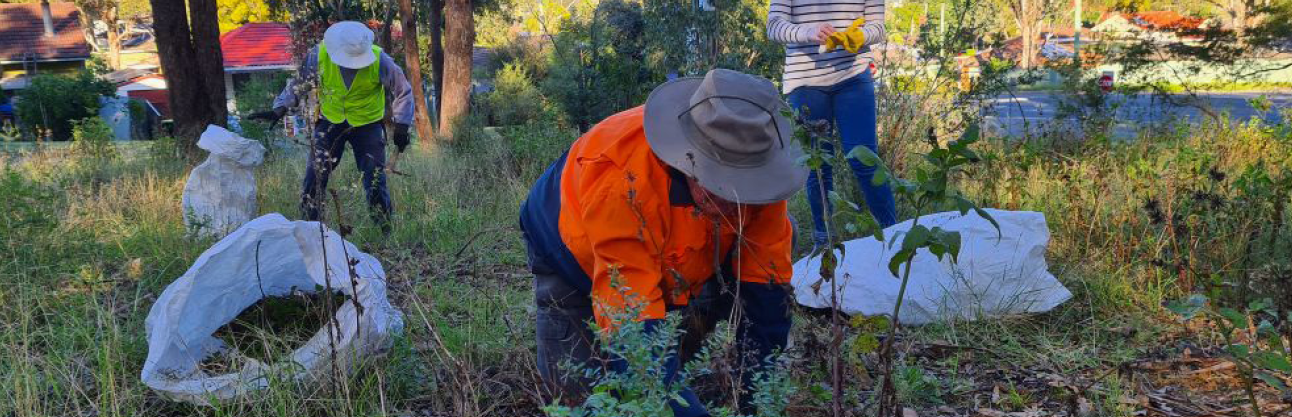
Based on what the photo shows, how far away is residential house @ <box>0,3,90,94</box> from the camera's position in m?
43.2

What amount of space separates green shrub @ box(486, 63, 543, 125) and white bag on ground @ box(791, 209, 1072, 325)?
15.8 m

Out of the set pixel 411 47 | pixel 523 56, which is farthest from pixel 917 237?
pixel 523 56

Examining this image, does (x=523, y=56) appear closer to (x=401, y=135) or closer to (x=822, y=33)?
(x=401, y=135)

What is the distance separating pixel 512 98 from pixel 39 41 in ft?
104

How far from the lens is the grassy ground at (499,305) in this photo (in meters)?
2.98

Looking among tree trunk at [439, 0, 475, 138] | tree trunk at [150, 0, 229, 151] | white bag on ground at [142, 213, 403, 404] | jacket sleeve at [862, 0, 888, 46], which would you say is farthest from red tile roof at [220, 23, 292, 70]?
white bag on ground at [142, 213, 403, 404]

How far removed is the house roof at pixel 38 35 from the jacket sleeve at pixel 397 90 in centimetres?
4225

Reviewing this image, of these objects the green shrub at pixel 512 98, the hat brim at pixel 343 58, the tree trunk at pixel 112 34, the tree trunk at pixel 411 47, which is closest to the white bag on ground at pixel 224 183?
the hat brim at pixel 343 58

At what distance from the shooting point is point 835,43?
4332 mm

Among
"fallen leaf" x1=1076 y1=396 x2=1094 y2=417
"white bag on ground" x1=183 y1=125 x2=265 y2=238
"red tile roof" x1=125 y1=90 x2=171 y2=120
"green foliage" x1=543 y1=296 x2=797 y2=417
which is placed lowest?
"red tile roof" x1=125 y1=90 x2=171 y2=120

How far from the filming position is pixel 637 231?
7.49 ft

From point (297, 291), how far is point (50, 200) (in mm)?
2687

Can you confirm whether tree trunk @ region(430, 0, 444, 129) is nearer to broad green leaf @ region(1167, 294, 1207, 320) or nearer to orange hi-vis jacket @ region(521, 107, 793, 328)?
orange hi-vis jacket @ region(521, 107, 793, 328)

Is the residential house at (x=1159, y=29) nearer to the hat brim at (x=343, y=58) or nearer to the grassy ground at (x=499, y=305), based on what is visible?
the grassy ground at (x=499, y=305)
